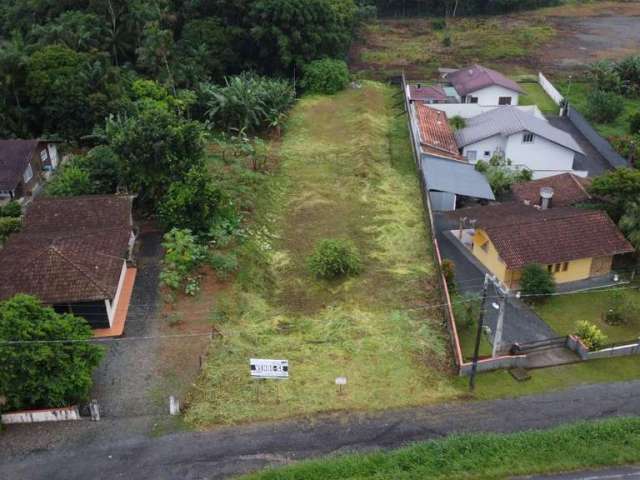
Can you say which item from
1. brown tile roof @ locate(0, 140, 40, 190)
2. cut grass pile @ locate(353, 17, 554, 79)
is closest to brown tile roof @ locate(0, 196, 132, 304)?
brown tile roof @ locate(0, 140, 40, 190)

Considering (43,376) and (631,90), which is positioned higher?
(43,376)

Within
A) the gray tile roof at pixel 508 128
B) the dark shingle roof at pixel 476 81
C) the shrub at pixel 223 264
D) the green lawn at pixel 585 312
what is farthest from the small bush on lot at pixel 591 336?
the dark shingle roof at pixel 476 81

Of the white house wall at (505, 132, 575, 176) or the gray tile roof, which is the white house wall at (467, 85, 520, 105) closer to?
the gray tile roof

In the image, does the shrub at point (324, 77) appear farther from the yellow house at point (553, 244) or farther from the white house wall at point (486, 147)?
the yellow house at point (553, 244)

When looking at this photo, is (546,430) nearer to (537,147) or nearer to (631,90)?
(537,147)

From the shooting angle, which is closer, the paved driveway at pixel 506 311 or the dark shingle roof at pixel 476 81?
the paved driveway at pixel 506 311

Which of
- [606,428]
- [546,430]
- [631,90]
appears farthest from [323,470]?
[631,90]

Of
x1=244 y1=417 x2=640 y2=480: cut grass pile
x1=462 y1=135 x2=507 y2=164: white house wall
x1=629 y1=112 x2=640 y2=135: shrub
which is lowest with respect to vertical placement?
x1=629 y1=112 x2=640 y2=135: shrub
